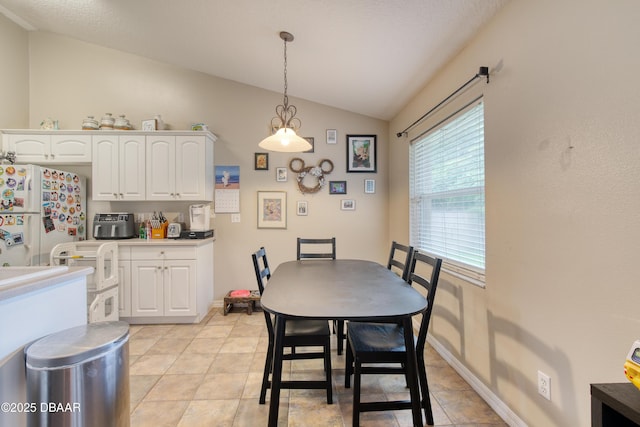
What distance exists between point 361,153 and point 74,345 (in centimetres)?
323

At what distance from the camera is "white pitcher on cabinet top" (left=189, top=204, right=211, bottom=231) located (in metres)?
3.28

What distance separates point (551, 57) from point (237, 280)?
3.52 m

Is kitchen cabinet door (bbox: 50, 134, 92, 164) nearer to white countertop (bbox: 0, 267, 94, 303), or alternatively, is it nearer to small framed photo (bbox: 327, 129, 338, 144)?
white countertop (bbox: 0, 267, 94, 303)

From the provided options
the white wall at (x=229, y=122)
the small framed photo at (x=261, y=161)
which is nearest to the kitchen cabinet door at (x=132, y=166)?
the white wall at (x=229, y=122)

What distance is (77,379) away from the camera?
3.27 ft

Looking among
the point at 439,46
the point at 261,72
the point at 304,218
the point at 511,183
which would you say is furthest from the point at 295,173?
the point at 511,183

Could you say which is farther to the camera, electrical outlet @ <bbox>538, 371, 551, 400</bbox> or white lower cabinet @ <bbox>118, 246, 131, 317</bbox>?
white lower cabinet @ <bbox>118, 246, 131, 317</bbox>

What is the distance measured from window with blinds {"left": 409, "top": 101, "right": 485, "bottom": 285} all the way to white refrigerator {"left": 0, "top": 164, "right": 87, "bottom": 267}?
3810 mm

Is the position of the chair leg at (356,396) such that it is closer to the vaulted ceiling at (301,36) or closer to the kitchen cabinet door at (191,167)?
the vaulted ceiling at (301,36)

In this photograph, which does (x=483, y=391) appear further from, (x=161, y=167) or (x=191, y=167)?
(x=161, y=167)

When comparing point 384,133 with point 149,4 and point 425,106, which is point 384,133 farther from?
point 149,4

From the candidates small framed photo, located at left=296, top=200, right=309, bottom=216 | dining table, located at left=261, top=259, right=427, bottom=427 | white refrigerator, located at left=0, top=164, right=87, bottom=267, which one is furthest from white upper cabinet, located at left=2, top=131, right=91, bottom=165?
dining table, located at left=261, top=259, right=427, bottom=427

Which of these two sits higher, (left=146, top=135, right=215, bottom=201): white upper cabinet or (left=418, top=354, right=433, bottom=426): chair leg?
(left=146, top=135, right=215, bottom=201): white upper cabinet

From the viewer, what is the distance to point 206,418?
1627 millimetres
